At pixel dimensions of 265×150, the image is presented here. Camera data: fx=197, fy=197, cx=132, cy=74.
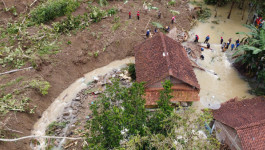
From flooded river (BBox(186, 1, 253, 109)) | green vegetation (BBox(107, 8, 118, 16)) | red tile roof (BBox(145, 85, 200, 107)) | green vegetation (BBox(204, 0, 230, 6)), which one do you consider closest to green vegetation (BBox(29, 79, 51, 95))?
red tile roof (BBox(145, 85, 200, 107))

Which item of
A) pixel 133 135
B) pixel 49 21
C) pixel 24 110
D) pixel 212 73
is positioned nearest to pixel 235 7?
pixel 212 73

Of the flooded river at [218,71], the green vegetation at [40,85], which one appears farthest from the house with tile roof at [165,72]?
the green vegetation at [40,85]

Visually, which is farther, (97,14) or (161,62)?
(97,14)

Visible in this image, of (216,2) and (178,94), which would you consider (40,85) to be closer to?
(178,94)

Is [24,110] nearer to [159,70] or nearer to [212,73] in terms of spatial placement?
[159,70]

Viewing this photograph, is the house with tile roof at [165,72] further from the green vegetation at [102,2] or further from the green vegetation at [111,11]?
the green vegetation at [102,2]

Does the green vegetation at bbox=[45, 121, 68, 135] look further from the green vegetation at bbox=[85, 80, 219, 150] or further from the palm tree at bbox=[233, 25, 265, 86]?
the palm tree at bbox=[233, 25, 265, 86]

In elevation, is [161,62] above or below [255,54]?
below

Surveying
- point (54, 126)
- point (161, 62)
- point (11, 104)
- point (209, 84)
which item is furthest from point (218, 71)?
point (11, 104)
